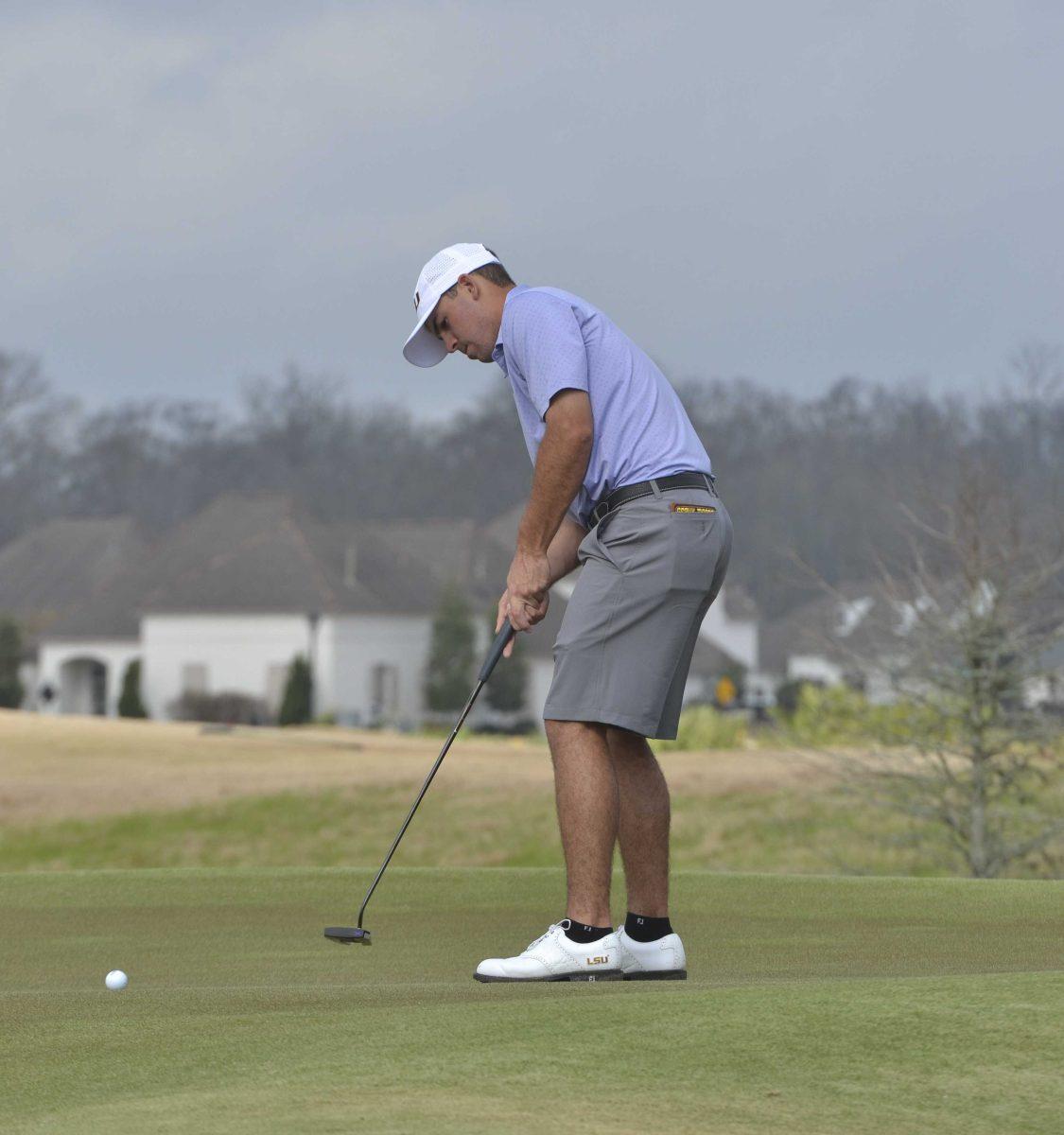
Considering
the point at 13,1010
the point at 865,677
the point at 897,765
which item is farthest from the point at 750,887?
the point at 897,765

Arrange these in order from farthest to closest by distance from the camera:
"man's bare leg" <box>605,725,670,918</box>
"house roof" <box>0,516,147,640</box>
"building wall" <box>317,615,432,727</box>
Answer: "house roof" <box>0,516,147,640</box> → "building wall" <box>317,615,432,727</box> → "man's bare leg" <box>605,725,670,918</box>

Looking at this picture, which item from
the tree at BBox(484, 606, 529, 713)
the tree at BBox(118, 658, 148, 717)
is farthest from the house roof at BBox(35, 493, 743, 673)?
the tree at BBox(118, 658, 148, 717)

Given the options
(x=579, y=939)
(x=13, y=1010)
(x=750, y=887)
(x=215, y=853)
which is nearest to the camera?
(x=13, y=1010)

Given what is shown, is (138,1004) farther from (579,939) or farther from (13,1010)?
(579,939)

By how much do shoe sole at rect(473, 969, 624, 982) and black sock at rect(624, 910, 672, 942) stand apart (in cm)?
15

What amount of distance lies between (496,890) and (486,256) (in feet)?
9.51

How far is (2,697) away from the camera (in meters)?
49.4

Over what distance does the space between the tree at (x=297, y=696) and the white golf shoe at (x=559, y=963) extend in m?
43.2

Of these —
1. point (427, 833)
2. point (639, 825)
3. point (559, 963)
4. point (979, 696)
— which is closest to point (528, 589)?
point (639, 825)

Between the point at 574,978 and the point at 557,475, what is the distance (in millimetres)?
1277

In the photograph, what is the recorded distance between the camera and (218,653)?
5041 cm

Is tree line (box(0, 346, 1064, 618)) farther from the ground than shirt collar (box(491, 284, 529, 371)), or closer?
farther from the ground

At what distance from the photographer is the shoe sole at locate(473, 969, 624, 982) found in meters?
4.73

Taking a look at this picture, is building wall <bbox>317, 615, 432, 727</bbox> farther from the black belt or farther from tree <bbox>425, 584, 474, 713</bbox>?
the black belt
